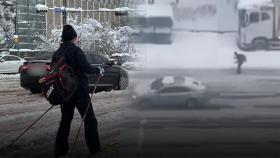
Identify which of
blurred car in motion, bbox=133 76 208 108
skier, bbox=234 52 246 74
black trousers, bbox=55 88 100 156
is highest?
skier, bbox=234 52 246 74

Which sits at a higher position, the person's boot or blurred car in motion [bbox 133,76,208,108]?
blurred car in motion [bbox 133,76,208,108]

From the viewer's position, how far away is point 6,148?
276 inches

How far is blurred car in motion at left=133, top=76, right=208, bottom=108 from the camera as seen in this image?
11.2ft

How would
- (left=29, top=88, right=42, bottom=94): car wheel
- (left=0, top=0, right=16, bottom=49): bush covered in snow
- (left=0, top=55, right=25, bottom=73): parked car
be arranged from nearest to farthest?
(left=29, top=88, right=42, bottom=94): car wheel < (left=0, top=55, right=25, bottom=73): parked car < (left=0, top=0, right=16, bottom=49): bush covered in snow

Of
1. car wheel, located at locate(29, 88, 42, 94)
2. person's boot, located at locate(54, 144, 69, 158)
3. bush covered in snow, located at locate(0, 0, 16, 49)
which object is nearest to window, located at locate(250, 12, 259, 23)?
person's boot, located at locate(54, 144, 69, 158)

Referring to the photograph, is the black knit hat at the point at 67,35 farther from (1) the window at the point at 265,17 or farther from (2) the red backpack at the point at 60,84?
(1) the window at the point at 265,17

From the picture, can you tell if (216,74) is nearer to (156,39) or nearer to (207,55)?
(207,55)

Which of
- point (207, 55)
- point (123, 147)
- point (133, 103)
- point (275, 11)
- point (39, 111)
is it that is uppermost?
point (275, 11)

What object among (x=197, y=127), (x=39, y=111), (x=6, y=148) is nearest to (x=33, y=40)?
(x=39, y=111)

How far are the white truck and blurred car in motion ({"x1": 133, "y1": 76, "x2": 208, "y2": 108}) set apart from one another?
38 centimetres

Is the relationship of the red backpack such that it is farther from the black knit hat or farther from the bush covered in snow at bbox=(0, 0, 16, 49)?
the bush covered in snow at bbox=(0, 0, 16, 49)

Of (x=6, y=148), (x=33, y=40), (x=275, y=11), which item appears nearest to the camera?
(x=275, y=11)

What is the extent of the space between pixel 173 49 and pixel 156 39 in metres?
0.13

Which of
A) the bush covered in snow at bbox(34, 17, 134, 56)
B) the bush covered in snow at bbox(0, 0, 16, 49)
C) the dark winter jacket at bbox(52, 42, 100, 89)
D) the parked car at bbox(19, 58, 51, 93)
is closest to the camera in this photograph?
the dark winter jacket at bbox(52, 42, 100, 89)
